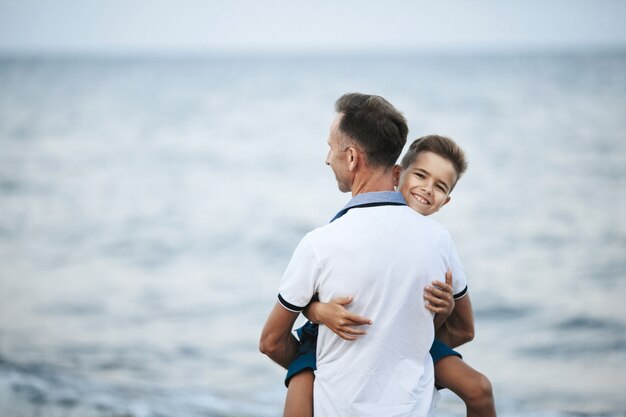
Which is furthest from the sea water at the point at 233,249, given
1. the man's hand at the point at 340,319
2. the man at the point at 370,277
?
the man's hand at the point at 340,319

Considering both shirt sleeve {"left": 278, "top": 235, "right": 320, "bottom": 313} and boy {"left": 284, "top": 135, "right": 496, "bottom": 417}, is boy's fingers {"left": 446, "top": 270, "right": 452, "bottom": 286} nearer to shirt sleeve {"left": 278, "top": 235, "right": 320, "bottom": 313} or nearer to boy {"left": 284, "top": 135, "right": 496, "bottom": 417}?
boy {"left": 284, "top": 135, "right": 496, "bottom": 417}

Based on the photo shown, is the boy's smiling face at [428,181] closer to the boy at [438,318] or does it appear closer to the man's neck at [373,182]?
the boy at [438,318]

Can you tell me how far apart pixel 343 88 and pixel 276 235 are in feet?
98.4

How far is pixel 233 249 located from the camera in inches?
548

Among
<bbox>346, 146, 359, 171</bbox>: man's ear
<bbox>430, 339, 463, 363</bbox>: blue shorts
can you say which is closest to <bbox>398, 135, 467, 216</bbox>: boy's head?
<bbox>346, 146, 359, 171</bbox>: man's ear

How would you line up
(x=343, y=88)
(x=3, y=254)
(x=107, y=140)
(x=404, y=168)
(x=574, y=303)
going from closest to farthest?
(x=404, y=168)
(x=574, y=303)
(x=3, y=254)
(x=107, y=140)
(x=343, y=88)

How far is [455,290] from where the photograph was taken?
2705mm

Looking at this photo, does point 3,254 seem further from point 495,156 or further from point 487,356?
point 495,156

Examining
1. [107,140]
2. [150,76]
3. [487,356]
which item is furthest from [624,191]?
[150,76]

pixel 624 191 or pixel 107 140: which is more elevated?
pixel 107 140

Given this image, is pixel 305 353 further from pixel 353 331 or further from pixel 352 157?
pixel 352 157

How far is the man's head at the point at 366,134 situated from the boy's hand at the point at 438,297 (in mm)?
402

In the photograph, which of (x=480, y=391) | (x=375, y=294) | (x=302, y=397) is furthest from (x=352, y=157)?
(x=480, y=391)

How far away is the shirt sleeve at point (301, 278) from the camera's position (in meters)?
2.48
